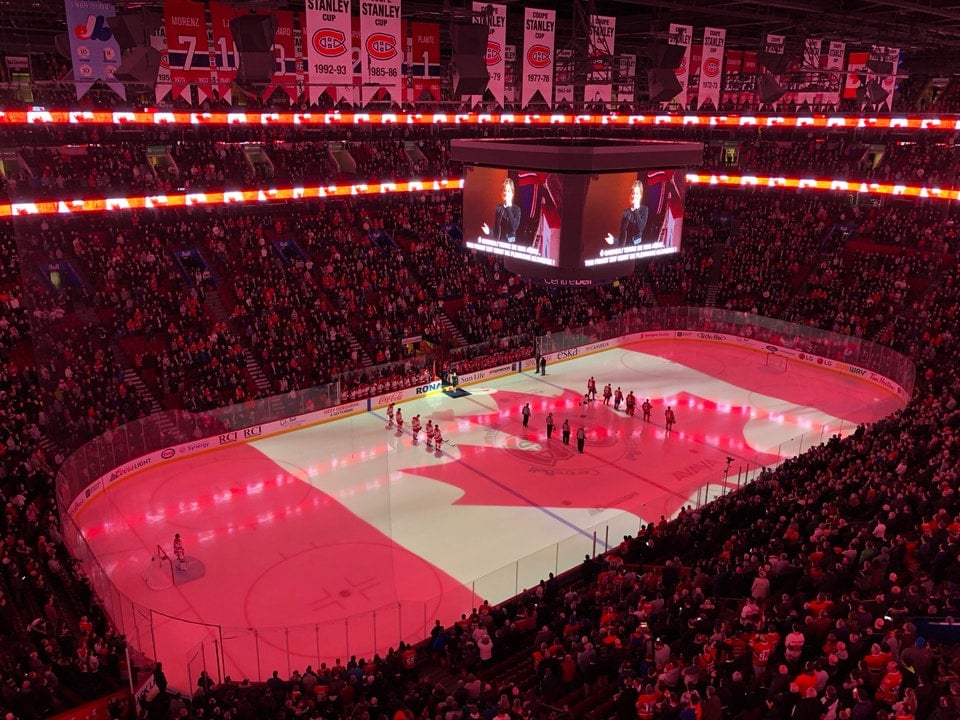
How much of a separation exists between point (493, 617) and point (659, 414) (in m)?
15.0

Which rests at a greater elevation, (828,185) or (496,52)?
(496,52)

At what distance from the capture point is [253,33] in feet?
47.0

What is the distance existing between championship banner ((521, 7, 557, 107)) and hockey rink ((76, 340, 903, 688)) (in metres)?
10.3

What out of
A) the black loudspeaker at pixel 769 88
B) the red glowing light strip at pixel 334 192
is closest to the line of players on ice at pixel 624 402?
the black loudspeaker at pixel 769 88

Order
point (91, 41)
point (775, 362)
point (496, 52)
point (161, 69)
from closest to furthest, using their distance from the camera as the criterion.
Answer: point (91, 41) → point (496, 52) → point (161, 69) → point (775, 362)

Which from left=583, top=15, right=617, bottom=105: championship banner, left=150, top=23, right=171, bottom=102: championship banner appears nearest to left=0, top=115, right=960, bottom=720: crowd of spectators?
left=150, top=23, right=171, bottom=102: championship banner

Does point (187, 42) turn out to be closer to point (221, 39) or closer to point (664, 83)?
point (221, 39)

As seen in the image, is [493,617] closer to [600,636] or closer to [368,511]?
[600,636]

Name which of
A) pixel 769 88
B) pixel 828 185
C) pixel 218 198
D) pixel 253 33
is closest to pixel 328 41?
pixel 253 33

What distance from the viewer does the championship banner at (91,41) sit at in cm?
1645

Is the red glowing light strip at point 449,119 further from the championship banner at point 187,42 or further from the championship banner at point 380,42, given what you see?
the championship banner at point 380,42

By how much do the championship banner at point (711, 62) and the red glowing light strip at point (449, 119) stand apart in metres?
18.9

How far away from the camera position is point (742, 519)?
647 inches

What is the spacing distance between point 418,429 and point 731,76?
25408 mm
